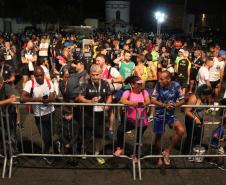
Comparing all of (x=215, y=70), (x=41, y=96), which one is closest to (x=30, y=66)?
(x=41, y=96)

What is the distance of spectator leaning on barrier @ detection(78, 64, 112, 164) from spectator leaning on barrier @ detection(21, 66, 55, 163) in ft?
2.04

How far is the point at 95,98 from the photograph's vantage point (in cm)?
614

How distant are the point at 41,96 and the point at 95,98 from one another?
3.34ft

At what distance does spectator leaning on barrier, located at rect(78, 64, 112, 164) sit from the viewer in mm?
6152

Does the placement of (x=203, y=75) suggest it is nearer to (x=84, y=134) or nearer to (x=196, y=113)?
(x=196, y=113)

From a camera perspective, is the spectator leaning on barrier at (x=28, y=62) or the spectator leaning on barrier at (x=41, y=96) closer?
the spectator leaning on barrier at (x=41, y=96)

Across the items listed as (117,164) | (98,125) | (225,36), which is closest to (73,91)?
(98,125)

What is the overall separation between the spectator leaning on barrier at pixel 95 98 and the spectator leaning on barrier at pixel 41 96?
2.04 feet

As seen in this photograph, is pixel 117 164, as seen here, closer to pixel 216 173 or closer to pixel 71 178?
pixel 71 178

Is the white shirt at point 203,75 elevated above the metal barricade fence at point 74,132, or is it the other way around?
the white shirt at point 203,75

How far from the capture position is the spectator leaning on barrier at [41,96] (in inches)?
240

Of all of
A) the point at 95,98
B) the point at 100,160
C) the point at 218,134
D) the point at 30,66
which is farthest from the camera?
the point at 30,66

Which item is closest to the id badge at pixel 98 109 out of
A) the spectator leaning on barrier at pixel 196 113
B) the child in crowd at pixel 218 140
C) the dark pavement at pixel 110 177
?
the dark pavement at pixel 110 177

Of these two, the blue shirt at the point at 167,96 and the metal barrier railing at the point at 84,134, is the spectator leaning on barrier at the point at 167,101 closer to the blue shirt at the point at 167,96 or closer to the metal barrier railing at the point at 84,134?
the blue shirt at the point at 167,96
